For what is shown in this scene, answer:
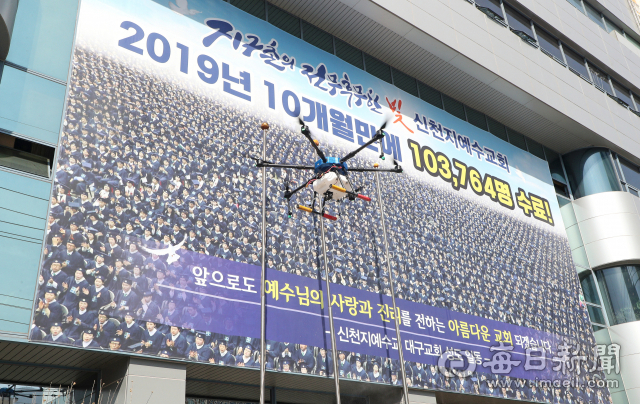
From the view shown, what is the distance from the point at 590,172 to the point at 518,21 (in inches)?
176

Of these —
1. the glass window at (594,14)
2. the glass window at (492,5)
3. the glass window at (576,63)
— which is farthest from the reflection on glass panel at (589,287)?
the glass window at (594,14)

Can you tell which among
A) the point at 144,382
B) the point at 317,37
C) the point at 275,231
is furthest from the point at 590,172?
the point at 144,382

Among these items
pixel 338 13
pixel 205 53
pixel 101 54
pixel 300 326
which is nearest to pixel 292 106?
pixel 205 53

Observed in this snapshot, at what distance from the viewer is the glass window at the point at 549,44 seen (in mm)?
15663

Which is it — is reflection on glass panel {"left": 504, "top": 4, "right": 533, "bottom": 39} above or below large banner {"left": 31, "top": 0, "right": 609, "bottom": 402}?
above

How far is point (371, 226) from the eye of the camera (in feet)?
34.4

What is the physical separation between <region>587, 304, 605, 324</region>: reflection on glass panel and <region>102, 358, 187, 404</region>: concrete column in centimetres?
1047

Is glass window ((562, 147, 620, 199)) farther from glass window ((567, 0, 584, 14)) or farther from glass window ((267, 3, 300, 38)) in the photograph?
glass window ((267, 3, 300, 38))

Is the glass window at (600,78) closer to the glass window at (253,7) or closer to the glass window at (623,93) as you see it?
the glass window at (623,93)

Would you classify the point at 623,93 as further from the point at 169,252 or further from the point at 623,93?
the point at 169,252

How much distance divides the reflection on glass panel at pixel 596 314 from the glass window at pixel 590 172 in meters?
3.14

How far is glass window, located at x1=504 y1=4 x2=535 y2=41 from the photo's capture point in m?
15.0

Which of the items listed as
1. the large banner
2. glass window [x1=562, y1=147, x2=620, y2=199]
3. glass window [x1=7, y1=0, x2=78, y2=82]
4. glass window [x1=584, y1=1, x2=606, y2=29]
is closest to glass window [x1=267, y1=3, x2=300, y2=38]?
the large banner

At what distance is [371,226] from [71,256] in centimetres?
533
